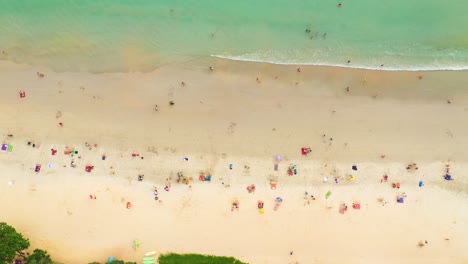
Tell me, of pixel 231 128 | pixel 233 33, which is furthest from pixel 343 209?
pixel 233 33

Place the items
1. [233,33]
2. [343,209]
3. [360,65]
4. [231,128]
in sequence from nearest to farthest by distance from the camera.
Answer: [343,209] → [231,128] → [360,65] → [233,33]

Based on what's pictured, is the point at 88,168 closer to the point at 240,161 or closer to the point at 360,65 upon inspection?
the point at 240,161

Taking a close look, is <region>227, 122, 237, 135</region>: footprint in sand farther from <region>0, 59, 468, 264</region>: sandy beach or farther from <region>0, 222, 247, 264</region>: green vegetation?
<region>0, 222, 247, 264</region>: green vegetation

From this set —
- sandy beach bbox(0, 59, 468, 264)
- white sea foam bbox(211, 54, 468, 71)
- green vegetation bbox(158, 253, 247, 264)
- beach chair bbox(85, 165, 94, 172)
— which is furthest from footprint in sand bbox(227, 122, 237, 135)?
beach chair bbox(85, 165, 94, 172)

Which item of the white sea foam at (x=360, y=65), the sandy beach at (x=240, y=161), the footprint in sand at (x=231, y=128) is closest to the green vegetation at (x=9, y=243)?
the sandy beach at (x=240, y=161)

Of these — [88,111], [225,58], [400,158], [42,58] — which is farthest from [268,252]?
[42,58]
